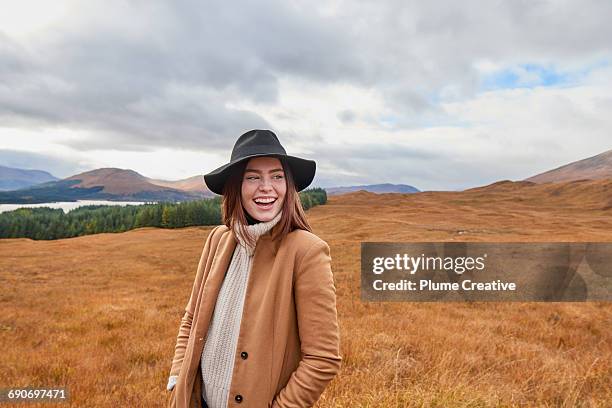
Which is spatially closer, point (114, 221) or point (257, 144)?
point (257, 144)

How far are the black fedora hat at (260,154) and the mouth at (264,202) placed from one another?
279mm

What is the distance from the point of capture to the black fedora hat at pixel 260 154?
2410 mm

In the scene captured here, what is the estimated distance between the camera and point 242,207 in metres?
2.60

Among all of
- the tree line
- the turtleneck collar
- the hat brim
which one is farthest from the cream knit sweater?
the tree line

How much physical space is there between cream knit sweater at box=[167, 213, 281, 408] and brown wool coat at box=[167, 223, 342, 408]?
108mm

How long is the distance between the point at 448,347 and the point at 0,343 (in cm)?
1072

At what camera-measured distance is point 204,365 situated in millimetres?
2549

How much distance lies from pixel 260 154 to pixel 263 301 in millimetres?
913

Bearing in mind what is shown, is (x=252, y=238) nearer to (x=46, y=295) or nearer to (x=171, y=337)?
(x=171, y=337)

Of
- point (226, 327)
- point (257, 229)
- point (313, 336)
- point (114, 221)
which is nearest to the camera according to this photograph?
point (313, 336)

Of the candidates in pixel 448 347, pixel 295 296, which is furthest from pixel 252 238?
pixel 448 347

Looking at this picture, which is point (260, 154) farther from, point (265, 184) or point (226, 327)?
point (226, 327)

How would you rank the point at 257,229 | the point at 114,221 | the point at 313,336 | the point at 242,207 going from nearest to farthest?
the point at 313,336, the point at 257,229, the point at 242,207, the point at 114,221

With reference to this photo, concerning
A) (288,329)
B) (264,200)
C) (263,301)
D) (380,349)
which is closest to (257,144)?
(264,200)
